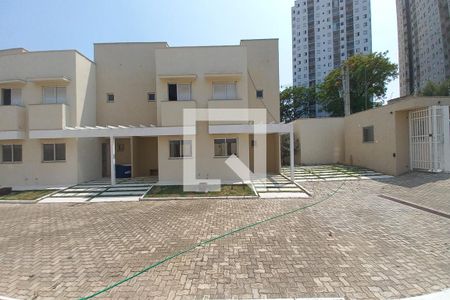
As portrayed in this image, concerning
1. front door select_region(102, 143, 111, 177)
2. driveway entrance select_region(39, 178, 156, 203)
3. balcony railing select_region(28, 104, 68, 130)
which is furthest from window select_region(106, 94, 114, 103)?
driveway entrance select_region(39, 178, 156, 203)

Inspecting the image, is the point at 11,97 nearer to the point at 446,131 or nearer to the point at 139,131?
the point at 139,131

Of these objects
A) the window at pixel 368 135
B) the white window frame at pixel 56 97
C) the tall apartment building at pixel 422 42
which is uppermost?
the tall apartment building at pixel 422 42

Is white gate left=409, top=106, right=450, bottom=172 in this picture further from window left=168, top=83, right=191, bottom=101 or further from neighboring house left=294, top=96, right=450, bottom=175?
window left=168, top=83, right=191, bottom=101

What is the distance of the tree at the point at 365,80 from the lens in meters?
34.5

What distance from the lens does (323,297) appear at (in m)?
3.53

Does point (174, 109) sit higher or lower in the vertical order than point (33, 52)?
lower

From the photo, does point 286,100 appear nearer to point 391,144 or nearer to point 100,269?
point 391,144

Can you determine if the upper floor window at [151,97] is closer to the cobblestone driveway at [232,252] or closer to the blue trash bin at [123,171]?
the blue trash bin at [123,171]

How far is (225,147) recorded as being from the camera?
14.3 meters

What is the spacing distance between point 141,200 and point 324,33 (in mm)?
91208

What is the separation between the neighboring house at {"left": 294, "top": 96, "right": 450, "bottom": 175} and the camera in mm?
12781

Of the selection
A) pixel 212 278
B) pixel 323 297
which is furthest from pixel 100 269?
pixel 323 297

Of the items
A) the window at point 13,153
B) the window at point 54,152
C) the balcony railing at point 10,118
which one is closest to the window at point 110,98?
the window at point 54,152

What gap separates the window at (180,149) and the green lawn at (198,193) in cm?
202
